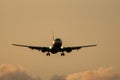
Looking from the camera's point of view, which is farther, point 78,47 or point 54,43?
point 78,47

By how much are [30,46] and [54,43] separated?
14964 millimetres

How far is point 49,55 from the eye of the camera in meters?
191

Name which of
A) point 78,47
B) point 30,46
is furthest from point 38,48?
point 78,47

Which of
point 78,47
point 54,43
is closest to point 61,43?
point 54,43

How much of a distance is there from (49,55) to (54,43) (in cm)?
922

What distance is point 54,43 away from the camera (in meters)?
183

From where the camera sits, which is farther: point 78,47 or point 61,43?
point 78,47

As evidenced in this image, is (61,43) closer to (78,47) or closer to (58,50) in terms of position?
(58,50)

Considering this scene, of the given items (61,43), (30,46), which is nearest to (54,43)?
(61,43)

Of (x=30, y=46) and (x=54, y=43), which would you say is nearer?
(x=54, y=43)

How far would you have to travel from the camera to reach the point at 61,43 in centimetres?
18325

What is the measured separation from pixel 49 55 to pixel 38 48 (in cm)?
561

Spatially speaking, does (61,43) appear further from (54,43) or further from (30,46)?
(30,46)

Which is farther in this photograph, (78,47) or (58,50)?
(78,47)
